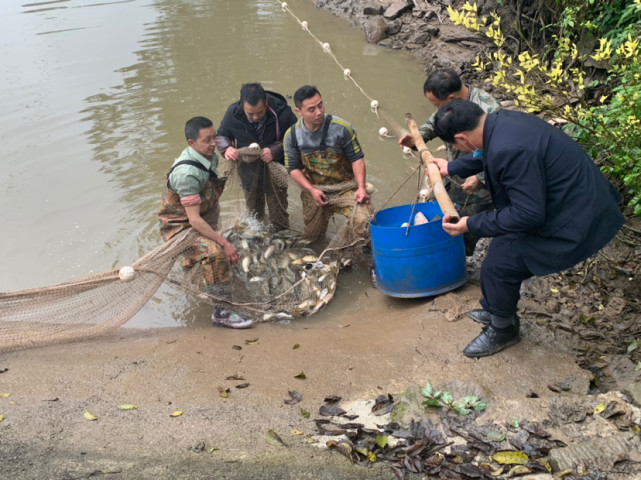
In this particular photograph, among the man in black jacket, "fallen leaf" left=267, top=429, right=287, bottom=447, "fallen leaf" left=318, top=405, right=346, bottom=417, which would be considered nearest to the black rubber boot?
"fallen leaf" left=318, top=405, right=346, bottom=417

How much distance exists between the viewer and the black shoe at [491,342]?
4.04 m

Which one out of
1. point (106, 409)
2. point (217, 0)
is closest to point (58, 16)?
point (217, 0)

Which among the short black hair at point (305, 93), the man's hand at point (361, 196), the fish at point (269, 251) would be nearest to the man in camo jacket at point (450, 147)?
the man's hand at point (361, 196)

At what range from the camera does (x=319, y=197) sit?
552cm

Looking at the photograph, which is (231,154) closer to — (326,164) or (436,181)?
(326,164)

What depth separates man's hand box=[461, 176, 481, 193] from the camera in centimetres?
481

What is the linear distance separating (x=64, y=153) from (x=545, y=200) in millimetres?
7676

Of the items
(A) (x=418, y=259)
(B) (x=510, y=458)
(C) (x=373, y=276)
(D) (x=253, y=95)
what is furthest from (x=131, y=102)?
(B) (x=510, y=458)

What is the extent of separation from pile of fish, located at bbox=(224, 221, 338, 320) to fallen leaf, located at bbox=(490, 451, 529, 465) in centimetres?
244

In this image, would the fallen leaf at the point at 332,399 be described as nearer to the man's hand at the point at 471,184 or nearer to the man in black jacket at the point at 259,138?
the man's hand at the point at 471,184

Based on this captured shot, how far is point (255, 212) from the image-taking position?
20.7ft

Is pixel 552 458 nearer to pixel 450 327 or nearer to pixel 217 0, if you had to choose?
pixel 450 327

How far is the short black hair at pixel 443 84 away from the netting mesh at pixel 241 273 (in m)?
1.30

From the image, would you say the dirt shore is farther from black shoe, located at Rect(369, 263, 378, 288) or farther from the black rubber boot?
black shoe, located at Rect(369, 263, 378, 288)
